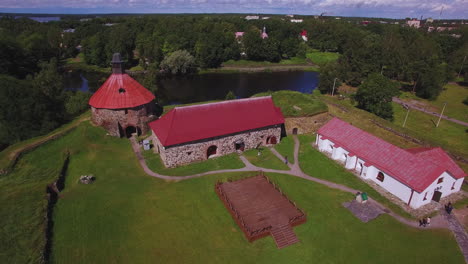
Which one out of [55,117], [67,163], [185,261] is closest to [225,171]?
[185,261]

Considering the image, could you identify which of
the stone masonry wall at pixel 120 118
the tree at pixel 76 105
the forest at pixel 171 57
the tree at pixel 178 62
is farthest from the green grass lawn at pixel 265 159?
the tree at pixel 178 62

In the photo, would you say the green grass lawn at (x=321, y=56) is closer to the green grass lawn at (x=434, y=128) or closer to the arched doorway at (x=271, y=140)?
the green grass lawn at (x=434, y=128)

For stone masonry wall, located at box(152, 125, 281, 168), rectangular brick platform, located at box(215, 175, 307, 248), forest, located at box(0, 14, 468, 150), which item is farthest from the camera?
forest, located at box(0, 14, 468, 150)

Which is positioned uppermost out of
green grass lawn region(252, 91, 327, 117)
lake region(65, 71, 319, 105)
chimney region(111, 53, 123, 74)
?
chimney region(111, 53, 123, 74)

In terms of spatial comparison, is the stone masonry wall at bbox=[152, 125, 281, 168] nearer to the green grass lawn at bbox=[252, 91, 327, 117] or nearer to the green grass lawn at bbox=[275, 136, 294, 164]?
the green grass lawn at bbox=[275, 136, 294, 164]

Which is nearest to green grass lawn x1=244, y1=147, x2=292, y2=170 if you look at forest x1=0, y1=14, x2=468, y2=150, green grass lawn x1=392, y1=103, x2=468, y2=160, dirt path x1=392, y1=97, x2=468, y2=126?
green grass lawn x1=392, y1=103, x2=468, y2=160

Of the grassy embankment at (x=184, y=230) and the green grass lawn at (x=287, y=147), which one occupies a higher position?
the green grass lawn at (x=287, y=147)
